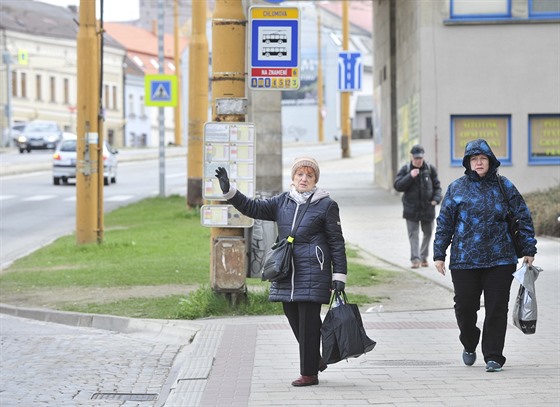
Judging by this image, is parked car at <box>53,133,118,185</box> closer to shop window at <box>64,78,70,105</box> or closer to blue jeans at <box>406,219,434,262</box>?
blue jeans at <box>406,219,434,262</box>

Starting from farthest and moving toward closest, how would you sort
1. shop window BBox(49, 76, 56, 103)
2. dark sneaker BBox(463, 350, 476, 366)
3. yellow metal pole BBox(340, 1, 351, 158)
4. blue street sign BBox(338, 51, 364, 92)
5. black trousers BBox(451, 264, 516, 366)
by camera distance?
shop window BBox(49, 76, 56, 103), yellow metal pole BBox(340, 1, 351, 158), blue street sign BBox(338, 51, 364, 92), dark sneaker BBox(463, 350, 476, 366), black trousers BBox(451, 264, 516, 366)

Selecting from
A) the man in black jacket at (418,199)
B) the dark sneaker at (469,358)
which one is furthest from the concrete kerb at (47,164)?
the dark sneaker at (469,358)

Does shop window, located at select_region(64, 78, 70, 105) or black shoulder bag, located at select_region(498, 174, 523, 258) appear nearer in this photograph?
black shoulder bag, located at select_region(498, 174, 523, 258)

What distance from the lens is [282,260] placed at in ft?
27.1

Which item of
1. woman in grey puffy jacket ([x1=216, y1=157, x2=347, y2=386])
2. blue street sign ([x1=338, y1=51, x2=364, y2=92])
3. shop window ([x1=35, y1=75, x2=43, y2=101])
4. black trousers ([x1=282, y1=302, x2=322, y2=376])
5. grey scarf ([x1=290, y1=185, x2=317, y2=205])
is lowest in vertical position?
black trousers ([x1=282, y1=302, x2=322, y2=376])

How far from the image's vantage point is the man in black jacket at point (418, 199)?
16.7 m

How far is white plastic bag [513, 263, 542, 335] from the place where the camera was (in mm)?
8820

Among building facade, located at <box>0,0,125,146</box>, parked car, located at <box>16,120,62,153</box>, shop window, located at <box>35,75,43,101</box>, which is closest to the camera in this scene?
parked car, located at <box>16,120,62,153</box>

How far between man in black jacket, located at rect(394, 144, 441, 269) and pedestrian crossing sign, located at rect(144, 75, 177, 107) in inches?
587

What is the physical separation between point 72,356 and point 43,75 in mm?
79095

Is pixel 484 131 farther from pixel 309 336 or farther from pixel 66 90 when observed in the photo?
pixel 66 90

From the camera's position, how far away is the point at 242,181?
11469 mm

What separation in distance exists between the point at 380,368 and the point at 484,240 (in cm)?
122

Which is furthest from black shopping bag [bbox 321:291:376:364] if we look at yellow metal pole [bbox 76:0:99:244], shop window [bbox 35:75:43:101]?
shop window [bbox 35:75:43:101]
